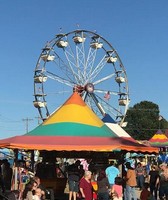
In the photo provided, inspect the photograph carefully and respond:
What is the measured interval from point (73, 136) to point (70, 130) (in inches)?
16.2

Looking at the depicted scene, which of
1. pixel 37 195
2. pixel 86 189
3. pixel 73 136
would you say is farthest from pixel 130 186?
pixel 37 195

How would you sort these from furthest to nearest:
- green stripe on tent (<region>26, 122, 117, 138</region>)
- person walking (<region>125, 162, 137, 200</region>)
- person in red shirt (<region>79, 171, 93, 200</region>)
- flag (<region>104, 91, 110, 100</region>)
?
flag (<region>104, 91, 110, 100</region>)
person walking (<region>125, 162, 137, 200</region>)
green stripe on tent (<region>26, 122, 117, 138</region>)
person in red shirt (<region>79, 171, 93, 200</region>)

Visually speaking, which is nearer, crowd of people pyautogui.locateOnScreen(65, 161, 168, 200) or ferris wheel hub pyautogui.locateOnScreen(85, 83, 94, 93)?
crowd of people pyautogui.locateOnScreen(65, 161, 168, 200)

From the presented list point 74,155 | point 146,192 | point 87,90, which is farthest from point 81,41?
point 146,192

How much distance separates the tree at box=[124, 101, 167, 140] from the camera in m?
90.0

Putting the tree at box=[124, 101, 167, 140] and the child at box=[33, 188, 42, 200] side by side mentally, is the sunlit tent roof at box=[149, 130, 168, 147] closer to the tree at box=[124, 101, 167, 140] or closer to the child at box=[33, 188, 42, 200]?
the child at box=[33, 188, 42, 200]

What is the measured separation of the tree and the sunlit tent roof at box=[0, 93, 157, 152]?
74.1 metres

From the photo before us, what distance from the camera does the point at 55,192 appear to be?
51.6ft

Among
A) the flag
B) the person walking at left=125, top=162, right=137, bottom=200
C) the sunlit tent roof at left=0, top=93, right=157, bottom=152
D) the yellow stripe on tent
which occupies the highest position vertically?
the flag

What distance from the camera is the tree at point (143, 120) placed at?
295ft

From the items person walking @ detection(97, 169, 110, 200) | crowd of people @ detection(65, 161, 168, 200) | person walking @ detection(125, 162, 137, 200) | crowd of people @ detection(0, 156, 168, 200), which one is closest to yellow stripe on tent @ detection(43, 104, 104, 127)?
crowd of people @ detection(0, 156, 168, 200)

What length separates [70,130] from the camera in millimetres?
14008

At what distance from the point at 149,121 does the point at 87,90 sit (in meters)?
57.5

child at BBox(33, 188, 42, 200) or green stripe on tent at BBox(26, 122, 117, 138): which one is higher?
green stripe on tent at BBox(26, 122, 117, 138)
